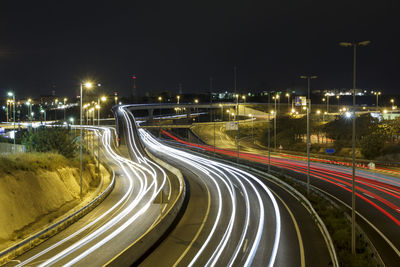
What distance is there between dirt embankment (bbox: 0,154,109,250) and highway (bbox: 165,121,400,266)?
1974 centimetres

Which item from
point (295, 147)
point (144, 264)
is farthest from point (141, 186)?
point (295, 147)

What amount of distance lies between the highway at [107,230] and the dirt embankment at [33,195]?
9.19ft

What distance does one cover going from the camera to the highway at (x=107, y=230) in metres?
15.8

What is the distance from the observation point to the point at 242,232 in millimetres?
19500

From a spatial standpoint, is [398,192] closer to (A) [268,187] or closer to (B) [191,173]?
(A) [268,187]

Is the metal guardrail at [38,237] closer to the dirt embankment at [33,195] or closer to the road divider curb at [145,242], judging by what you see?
the dirt embankment at [33,195]

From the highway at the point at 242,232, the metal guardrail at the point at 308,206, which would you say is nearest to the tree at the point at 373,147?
the metal guardrail at the point at 308,206

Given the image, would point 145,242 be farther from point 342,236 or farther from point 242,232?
point 342,236

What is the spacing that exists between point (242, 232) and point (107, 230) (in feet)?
25.3

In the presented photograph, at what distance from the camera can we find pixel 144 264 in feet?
50.5

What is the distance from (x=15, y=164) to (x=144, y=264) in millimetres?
15793

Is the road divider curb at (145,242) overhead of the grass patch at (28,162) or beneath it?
beneath

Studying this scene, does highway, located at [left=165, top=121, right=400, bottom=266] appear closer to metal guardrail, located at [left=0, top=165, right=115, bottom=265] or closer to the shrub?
metal guardrail, located at [left=0, top=165, right=115, bottom=265]

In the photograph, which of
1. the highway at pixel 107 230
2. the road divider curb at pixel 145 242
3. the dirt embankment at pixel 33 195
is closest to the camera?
the road divider curb at pixel 145 242
